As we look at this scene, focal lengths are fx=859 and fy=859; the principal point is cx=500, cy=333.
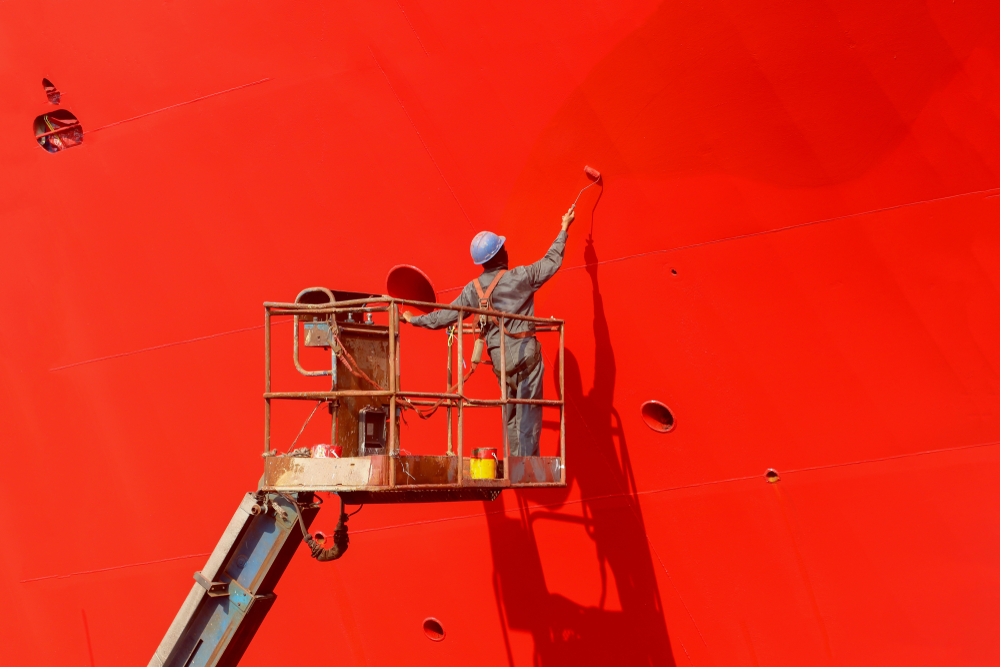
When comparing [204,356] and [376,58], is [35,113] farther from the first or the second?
[376,58]

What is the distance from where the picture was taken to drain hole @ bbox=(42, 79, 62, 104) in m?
6.09

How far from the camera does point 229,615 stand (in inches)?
160

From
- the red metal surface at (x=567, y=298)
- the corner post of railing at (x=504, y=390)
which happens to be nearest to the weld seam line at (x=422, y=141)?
the red metal surface at (x=567, y=298)

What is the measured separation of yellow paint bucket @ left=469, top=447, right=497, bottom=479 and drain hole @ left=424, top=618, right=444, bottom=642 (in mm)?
1496

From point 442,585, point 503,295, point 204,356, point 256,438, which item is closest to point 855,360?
point 503,295

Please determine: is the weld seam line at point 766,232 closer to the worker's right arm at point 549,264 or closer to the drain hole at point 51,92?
the worker's right arm at point 549,264

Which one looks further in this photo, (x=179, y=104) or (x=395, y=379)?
(x=179, y=104)

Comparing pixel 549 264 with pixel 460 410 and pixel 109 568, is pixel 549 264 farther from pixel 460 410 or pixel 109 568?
pixel 109 568

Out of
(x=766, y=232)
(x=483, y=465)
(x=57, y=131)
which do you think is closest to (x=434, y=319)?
(x=483, y=465)

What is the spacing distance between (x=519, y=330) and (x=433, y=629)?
6.38 feet

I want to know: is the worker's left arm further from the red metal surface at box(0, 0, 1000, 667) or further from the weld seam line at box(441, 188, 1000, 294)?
the weld seam line at box(441, 188, 1000, 294)

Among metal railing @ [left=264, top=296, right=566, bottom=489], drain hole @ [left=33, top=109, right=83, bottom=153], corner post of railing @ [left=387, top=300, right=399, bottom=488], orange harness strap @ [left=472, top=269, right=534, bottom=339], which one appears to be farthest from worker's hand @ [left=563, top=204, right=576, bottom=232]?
drain hole @ [left=33, top=109, right=83, bottom=153]

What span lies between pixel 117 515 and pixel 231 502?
94cm

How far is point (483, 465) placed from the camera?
3992mm
